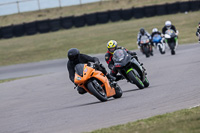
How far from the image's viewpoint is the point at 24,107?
11.2 m

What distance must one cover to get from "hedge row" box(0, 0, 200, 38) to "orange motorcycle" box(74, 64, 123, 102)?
96.7ft

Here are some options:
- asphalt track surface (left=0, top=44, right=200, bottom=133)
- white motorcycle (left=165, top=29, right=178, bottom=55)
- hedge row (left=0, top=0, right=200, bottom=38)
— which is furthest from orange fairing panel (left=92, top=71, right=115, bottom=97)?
hedge row (left=0, top=0, right=200, bottom=38)

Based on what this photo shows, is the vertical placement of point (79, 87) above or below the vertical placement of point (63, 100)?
above

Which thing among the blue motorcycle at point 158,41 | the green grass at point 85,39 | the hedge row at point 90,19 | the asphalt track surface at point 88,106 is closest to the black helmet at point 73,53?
the asphalt track surface at point 88,106

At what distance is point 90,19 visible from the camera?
132 ft

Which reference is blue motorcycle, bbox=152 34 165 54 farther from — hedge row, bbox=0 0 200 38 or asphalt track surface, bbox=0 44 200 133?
hedge row, bbox=0 0 200 38

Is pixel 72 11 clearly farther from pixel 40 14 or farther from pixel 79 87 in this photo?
pixel 79 87

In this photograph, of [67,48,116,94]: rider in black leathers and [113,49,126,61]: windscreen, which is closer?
[67,48,116,94]: rider in black leathers

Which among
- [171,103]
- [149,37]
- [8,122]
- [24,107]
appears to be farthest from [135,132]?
[149,37]

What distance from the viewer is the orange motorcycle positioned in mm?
9555

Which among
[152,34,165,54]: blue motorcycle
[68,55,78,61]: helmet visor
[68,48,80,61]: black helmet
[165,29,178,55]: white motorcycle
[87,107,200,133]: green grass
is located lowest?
[152,34,165,54]: blue motorcycle

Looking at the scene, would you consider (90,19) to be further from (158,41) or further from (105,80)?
(105,80)

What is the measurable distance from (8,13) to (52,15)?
14.9 ft

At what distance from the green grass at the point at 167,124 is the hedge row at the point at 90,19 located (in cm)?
3253
